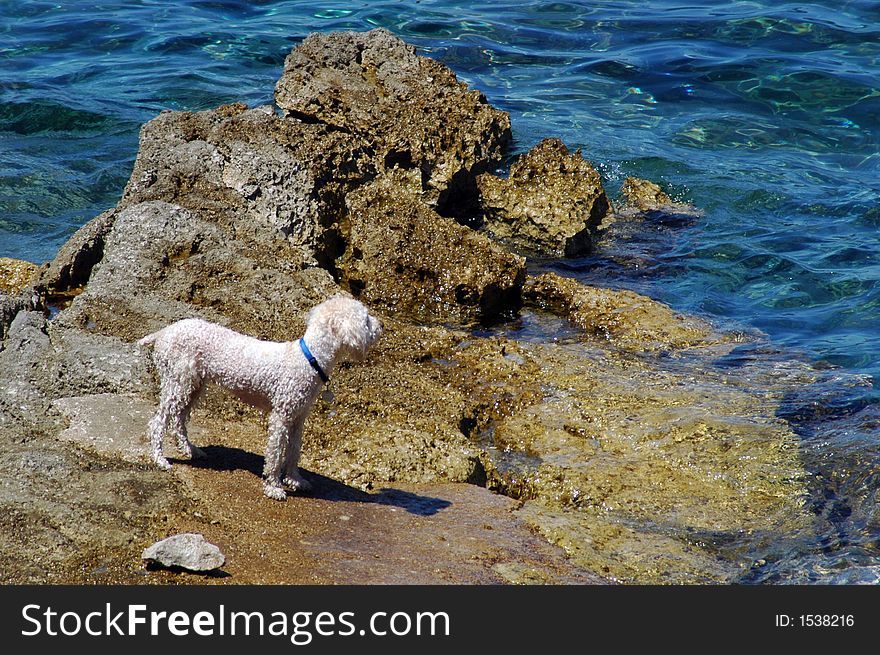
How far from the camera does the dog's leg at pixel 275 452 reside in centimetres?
602

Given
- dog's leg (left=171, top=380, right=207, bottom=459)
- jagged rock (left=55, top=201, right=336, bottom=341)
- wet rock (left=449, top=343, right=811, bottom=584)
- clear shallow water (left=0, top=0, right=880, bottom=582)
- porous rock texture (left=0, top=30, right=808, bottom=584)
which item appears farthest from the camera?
clear shallow water (left=0, top=0, right=880, bottom=582)

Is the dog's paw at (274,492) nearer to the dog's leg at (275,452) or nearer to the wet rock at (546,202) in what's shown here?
the dog's leg at (275,452)

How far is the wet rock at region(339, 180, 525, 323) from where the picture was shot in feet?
31.6

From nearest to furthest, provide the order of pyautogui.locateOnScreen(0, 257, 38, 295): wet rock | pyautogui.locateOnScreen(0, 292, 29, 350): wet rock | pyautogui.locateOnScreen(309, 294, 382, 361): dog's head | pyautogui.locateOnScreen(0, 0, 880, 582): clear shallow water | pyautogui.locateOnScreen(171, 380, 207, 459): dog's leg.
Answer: pyautogui.locateOnScreen(309, 294, 382, 361): dog's head < pyautogui.locateOnScreen(171, 380, 207, 459): dog's leg < pyautogui.locateOnScreen(0, 292, 29, 350): wet rock < pyautogui.locateOnScreen(0, 0, 880, 582): clear shallow water < pyautogui.locateOnScreen(0, 257, 38, 295): wet rock

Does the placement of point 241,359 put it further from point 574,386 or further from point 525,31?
point 525,31

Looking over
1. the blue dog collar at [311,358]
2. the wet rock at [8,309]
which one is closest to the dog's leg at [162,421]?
the blue dog collar at [311,358]

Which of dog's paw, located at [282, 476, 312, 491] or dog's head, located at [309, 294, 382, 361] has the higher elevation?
dog's head, located at [309, 294, 382, 361]

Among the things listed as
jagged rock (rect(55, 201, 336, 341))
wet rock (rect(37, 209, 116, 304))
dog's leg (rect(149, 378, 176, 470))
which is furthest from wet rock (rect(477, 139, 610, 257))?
dog's leg (rect(149, 378, 176, 470))

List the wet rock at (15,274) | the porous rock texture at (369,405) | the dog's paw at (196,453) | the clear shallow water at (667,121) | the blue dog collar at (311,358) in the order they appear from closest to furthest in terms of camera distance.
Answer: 1. the porous rock texture at (369,405)
2. the blue dog collar at (311,358)
3. the dog's paw at (196,453)
4. the clear shallow water at (667,121)
5. the wet rock at (15,274)

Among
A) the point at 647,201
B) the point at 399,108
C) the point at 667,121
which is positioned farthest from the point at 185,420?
the point at 667,121

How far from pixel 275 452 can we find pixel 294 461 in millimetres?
227

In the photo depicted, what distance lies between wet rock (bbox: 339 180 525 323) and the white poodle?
3566 millimetres

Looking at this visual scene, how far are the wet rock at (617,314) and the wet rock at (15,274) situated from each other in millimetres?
5105

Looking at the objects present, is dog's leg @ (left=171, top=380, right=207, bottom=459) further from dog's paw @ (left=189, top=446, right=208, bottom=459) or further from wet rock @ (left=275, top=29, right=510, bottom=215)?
wet rock @ (left=275, top=29, right=510, bottom=215)
